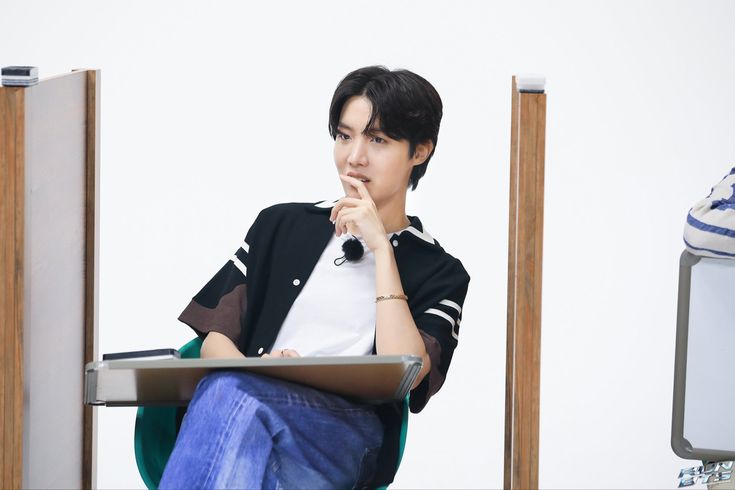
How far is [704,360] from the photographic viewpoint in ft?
10.4

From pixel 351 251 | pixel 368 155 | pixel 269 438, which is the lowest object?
pixel 269 438

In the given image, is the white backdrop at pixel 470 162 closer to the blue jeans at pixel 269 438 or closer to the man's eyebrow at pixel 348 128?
the man's eyebrow at pixel 348 128

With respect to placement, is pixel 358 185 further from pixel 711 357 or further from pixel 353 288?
pixel 711 357

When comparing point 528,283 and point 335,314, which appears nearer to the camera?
point 528,283

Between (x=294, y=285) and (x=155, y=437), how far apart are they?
47cm

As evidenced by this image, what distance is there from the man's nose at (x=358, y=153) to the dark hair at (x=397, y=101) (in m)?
0.03

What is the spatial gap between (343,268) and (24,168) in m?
0.79

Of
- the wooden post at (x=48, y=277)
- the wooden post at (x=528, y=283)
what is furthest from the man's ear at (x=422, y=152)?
the wooden post at (x=48, y=277)

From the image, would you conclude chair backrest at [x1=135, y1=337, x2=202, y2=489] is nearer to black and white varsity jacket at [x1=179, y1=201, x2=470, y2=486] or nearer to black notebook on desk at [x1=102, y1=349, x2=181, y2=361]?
black and white varsity jacket at [x1=179, y1=201, x2=470, y2=486]

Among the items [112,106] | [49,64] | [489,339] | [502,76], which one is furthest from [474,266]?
[49,64]

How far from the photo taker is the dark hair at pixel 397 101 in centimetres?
325

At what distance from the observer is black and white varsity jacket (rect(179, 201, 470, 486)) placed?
10.4 feet

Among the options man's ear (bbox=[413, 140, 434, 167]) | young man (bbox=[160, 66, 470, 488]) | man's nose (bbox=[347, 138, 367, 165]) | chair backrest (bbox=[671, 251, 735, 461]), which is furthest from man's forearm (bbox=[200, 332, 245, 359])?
chair backrest (bbox=[671, 251, 735, 461])
